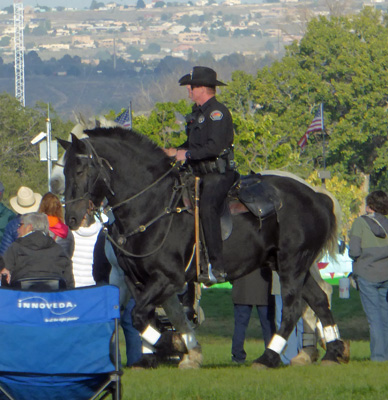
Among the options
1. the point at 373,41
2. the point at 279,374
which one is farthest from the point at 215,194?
the point at 373,41

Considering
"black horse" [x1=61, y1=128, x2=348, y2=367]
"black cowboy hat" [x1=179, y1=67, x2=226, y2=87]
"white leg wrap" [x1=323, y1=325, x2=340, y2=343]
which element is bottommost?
"white leg wrap" [x1=323, y1=325, x2=340, y2=343]

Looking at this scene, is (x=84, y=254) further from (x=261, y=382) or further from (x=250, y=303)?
(x=261, y=382)

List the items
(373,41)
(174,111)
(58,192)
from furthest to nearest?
(373,41)
(174,111)
(58,192)

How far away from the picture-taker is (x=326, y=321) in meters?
12.3

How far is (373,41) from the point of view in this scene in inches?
3482

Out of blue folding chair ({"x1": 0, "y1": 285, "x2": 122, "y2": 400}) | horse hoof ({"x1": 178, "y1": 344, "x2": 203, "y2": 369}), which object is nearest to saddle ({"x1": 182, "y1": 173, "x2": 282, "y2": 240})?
horse hoof ({"x1": 178, "y1": 344, "x2": 203, "y2": 369})

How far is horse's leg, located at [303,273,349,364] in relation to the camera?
12.0m

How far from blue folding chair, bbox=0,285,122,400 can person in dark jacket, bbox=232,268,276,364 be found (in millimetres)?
5358

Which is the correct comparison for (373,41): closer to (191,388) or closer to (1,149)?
(1,149)

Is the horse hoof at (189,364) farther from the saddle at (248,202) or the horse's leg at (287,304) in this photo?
the saddle at (248,202)

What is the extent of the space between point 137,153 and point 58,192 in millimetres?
2081

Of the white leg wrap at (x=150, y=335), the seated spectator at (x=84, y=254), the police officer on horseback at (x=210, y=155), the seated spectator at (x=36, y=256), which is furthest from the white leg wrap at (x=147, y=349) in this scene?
the seated spectator at (x=36, y=256)

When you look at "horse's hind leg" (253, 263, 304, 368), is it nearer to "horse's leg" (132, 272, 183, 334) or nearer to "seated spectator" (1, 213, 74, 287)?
"horse's leg" (132, 272, 183, 334)

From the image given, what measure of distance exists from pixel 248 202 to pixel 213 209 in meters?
0.59
